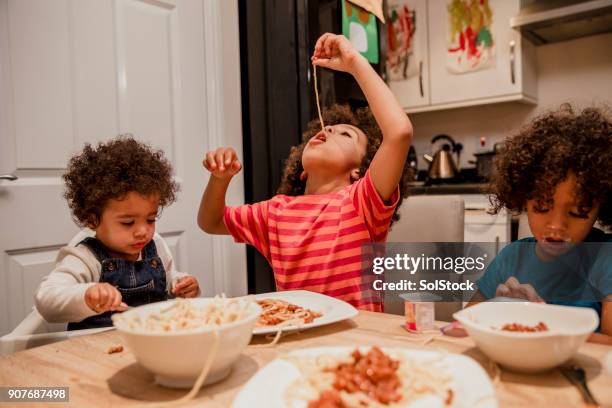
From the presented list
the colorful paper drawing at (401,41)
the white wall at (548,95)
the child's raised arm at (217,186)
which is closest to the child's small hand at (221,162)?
the child's raised arm at (217,186)

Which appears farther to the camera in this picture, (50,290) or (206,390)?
(50,290)

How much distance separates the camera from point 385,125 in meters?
1.08

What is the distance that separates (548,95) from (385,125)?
102 inches

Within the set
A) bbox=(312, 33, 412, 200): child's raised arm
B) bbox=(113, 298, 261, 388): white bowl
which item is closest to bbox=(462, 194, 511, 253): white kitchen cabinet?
bbox=(312, 33, 412, 200): child's raised arm

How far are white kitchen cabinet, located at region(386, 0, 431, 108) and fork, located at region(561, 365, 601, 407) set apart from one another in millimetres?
2934

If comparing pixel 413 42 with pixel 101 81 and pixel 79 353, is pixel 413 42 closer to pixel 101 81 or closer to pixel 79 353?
pixel 101 81

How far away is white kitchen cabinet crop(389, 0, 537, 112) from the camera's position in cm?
295

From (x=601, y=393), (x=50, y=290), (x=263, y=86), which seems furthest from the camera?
(x=263, y=86)

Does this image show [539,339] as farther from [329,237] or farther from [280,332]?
[329,237]

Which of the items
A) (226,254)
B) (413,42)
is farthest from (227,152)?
(413,42)

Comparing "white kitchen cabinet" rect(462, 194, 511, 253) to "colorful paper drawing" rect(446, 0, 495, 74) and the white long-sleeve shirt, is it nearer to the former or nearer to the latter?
"colorful paper drawing" rect(446, 0, 495, 74)

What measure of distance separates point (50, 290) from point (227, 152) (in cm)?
50

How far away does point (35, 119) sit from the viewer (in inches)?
65.9

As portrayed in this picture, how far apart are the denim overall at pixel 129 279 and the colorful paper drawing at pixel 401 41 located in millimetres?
2645
